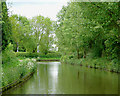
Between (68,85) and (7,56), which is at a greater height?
(7,56)

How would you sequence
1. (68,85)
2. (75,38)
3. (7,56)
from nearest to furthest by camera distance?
(68,85) → (7,56) → (75,38)

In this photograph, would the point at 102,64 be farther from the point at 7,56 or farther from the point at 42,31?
the point at 42,31

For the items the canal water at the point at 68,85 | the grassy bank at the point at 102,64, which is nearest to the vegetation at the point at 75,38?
the grassy bank at the point at 102,64

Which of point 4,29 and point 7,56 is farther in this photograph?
point 7,56

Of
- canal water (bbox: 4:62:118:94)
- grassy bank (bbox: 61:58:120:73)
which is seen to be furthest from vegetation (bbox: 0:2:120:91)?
canal water (bbox: 4:62:118:94)

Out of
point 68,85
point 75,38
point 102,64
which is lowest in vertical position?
point 68,85

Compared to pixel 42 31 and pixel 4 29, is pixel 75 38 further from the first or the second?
pixel 42 31

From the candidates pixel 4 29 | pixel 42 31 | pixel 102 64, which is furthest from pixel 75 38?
pixel 42 31

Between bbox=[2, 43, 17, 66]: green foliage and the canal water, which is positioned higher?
bbox=[2, 43, 17, 66]: green foliage

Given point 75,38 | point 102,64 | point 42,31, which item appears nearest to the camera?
point 102,64

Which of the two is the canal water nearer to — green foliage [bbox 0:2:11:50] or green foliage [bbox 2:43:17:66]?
green foliage [bbox 2:43:17:66]

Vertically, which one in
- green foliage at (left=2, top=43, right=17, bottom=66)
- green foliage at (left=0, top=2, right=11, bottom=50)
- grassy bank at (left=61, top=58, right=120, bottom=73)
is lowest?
grassy bank at (left=61, top=58, right=120, bottom=73)

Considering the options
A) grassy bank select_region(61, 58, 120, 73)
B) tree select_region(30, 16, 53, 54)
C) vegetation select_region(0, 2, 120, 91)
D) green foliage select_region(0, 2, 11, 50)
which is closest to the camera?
vegetation select_region(0, 2, 120, 91)

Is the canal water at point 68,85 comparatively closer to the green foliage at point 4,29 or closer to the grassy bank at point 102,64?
the grassy bank at point 102,64
